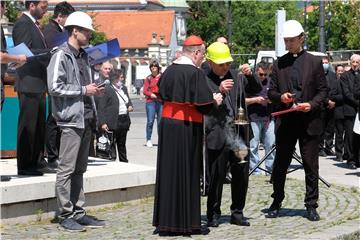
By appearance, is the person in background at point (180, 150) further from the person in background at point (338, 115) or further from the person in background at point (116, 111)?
the person in background at point (338, 115)

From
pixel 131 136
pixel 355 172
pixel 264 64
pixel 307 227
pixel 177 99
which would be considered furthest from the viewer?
pixel 131 136

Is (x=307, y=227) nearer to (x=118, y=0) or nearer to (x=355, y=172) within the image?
(x=355, y=172)

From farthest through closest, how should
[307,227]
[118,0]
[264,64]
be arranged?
[118,0], [264,64], [307,227]

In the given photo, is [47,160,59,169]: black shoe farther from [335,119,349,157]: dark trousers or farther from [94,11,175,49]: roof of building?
[94,11,175,49]: roof of building

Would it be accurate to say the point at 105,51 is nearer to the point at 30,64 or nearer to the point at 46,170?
the point at 30,64

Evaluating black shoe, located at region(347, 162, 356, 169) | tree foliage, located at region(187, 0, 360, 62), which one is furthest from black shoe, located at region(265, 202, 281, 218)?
tree foliage, located at region(187, 0, 360, 62)

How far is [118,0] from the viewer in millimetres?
123375

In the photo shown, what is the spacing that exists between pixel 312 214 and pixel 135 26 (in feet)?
360

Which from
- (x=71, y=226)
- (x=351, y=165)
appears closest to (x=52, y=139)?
(x=71, y=226)

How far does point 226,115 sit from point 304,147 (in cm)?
109

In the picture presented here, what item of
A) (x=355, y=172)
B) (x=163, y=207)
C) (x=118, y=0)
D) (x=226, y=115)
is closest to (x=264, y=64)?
(x=355, y=172)

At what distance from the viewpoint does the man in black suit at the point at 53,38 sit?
10.6 metres

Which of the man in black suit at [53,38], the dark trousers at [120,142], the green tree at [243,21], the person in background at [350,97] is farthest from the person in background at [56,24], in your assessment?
the green tree at [243,21]

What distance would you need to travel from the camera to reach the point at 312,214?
10.2m
